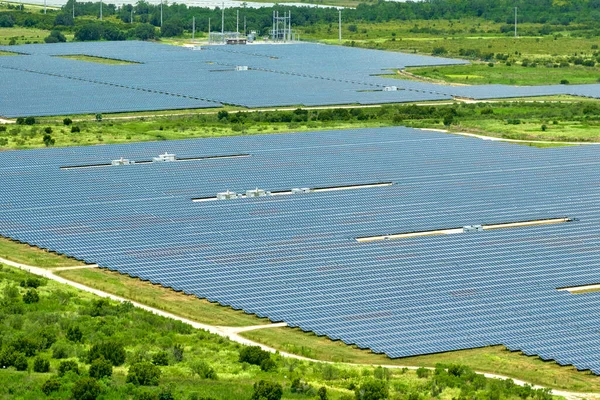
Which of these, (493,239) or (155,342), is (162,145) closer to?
(493,239)

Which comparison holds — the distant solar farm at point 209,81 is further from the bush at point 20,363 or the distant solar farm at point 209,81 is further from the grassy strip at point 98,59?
the bush at point 20,363

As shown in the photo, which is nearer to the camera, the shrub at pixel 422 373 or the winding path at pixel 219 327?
the winding path at pixel 219 327

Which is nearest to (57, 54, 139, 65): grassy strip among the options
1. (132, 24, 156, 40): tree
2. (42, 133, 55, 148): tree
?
(132, 24, 156, 40): tree

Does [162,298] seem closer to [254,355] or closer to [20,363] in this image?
[254,355]

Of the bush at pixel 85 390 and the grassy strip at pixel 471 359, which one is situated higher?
the bush at pixel 85 390

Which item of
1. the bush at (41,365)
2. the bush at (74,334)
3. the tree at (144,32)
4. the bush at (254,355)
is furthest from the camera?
the tree at (144,32)

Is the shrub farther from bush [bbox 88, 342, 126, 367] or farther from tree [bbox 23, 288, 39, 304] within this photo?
tree [bbox 23, 288, 39, 304]

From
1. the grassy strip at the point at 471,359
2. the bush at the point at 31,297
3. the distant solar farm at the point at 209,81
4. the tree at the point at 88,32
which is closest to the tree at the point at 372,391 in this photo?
the grassy strip at the point at 471,359
